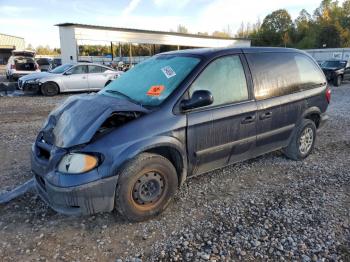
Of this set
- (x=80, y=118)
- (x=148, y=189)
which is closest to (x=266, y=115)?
(x=148, y=189)

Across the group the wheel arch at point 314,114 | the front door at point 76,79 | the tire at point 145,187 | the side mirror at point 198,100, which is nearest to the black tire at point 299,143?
the wheel arch at point 314,114

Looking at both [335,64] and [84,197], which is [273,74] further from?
[335,64]

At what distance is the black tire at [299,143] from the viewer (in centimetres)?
466

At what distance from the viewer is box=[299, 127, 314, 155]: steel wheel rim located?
4824 millimetres

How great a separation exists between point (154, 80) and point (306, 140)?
2.85 metres

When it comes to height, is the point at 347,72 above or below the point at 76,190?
above

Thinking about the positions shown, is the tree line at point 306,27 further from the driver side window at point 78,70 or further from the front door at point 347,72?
the driver side window at point 78,70

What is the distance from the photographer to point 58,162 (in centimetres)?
285

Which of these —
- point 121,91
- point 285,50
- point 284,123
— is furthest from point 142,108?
point 285,50

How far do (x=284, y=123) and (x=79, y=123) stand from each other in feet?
9.44

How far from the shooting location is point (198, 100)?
322 centimetres

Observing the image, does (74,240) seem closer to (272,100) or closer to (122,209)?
(122,209)

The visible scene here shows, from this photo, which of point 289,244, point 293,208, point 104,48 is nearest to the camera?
point 289,244

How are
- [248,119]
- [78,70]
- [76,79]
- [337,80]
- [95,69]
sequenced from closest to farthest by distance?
[248,119]
[76,79]
[78,70]
[95,69]
[337,80]
